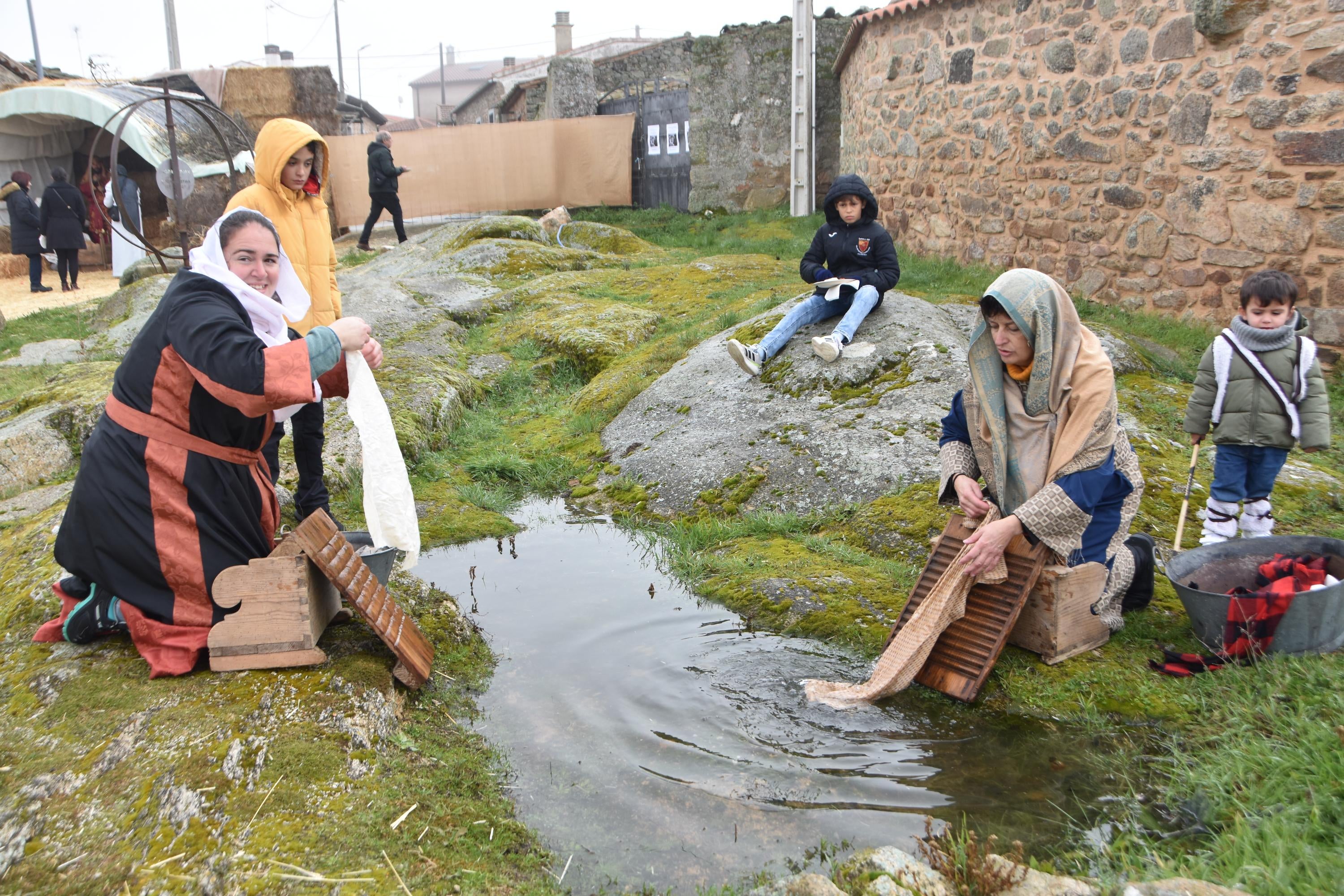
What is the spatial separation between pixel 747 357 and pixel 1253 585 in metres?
3.24

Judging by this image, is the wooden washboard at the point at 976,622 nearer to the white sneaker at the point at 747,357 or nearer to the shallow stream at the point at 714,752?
the shallow stream at the point at 714,752

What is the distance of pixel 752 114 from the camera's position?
1703cm

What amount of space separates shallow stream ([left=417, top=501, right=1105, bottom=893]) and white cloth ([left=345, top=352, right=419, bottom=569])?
724 mm

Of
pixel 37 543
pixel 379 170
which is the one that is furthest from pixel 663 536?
pixel 379 170

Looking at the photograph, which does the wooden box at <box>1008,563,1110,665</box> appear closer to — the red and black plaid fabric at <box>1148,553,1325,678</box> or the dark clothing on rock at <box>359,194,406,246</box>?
the red and black plaid fabric at <box>1148,553,1325,678</box>

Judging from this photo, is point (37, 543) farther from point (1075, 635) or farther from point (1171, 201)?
point (1171, 201)

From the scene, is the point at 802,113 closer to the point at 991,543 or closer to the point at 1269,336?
the point at 1269,336

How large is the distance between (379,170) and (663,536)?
1078 centimetres

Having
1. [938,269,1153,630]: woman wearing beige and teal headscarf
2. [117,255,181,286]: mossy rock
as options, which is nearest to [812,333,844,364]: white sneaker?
[938,269,1153,630]: woman wearing beige and teal headscarf

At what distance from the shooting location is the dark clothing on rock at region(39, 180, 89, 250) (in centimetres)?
1362

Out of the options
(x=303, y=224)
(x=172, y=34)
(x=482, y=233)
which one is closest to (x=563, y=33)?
(x=172, y=34)

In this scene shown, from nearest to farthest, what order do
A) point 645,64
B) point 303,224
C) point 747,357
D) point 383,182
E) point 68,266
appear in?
point 303,224
point 747,357
point 383,182
point 68,266
point 645,64

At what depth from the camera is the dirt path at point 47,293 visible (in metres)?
12.9

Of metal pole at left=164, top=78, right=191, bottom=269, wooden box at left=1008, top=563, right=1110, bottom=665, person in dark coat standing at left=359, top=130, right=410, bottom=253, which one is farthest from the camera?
person in dark coat standing at left=359, top=130, right=410, bottom=253
